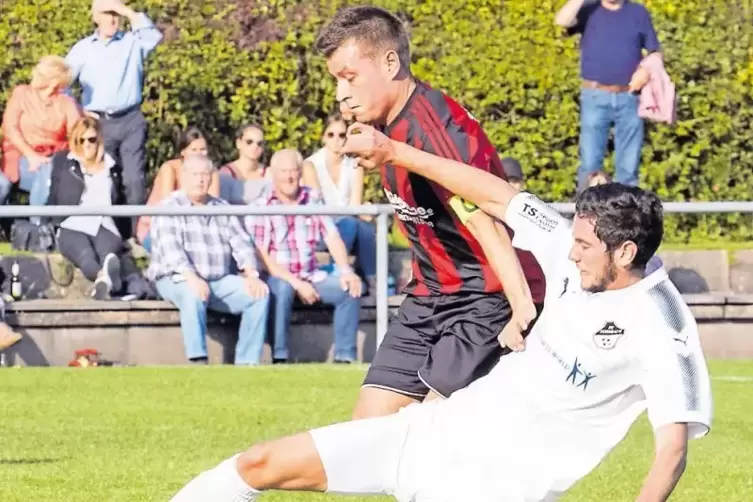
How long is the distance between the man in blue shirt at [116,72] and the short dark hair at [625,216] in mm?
8886

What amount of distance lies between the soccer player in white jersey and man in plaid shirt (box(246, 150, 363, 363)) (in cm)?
659

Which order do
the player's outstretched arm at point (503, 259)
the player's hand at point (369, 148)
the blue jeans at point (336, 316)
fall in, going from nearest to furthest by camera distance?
the player's hand at point (369, 148)
the player's outstretched arm at point (503, 259)
the blue jeans at point (336, 316)

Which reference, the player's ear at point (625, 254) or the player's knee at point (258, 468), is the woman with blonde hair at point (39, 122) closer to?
the player's knee at point (258, 468)

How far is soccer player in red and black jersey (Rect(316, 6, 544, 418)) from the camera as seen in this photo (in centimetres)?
622

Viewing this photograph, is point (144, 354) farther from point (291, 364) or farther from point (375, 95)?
point (375, 95)

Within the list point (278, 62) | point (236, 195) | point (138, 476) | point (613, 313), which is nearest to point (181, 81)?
point (278, 62)

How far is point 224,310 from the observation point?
11906 millimetres

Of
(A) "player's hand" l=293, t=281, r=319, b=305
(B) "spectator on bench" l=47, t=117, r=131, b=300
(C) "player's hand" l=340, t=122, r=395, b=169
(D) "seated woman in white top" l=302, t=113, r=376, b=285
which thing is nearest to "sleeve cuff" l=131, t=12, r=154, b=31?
(B) "spectator on bench" l=47, t=117, r=131, b=300

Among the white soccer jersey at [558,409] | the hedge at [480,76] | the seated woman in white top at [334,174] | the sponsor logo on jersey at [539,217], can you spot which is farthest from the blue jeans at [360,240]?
the white soccer jersey at [558,409]

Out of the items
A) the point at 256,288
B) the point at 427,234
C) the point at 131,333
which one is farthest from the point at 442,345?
the point at 131,333

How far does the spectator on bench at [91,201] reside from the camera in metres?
12.1

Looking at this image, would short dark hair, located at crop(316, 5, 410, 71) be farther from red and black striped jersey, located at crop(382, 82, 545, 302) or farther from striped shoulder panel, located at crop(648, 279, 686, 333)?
striped shoulder panel, located at crop(648, 279, 686, 333)

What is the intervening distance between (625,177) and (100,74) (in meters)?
4.10

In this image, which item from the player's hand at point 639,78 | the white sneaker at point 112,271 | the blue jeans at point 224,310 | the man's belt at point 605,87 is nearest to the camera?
the blue jeans at point 224,310
